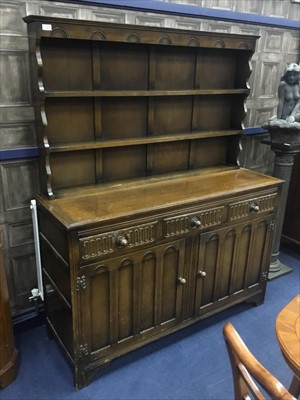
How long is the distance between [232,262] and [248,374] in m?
1.38

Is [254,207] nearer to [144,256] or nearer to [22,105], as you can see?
[144,256]

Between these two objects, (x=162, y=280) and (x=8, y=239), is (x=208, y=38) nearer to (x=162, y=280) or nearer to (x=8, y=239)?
(x=162, y=280)

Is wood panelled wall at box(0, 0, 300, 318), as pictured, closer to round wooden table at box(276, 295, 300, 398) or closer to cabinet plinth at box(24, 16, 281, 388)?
cabinet plinth at box(24, 16, 281, 388)

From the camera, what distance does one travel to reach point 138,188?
6.82ft

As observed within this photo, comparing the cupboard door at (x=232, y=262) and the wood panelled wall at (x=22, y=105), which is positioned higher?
the wood panelled wall at (x=22, y=105)

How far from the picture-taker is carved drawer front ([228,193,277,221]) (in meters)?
2.14

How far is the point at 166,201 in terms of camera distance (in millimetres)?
1888

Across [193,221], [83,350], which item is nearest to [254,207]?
[193,221]

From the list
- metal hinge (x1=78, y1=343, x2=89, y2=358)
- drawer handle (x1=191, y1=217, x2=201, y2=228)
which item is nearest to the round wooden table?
drawer handle (x1=191, y1=217, x2=201, y2=228)

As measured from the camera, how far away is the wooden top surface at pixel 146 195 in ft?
5.59

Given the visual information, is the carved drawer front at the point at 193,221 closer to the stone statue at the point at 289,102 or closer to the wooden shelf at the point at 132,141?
the wooden shelf at the point at 132,141

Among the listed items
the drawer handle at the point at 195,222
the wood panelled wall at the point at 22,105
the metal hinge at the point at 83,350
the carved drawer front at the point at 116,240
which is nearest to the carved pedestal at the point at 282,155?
the wood panelled wall at the point at 22,105

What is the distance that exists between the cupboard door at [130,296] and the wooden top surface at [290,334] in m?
0.75

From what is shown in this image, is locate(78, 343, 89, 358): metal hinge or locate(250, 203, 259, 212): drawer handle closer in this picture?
locate(78, 343, 89, 358): metal hinge
